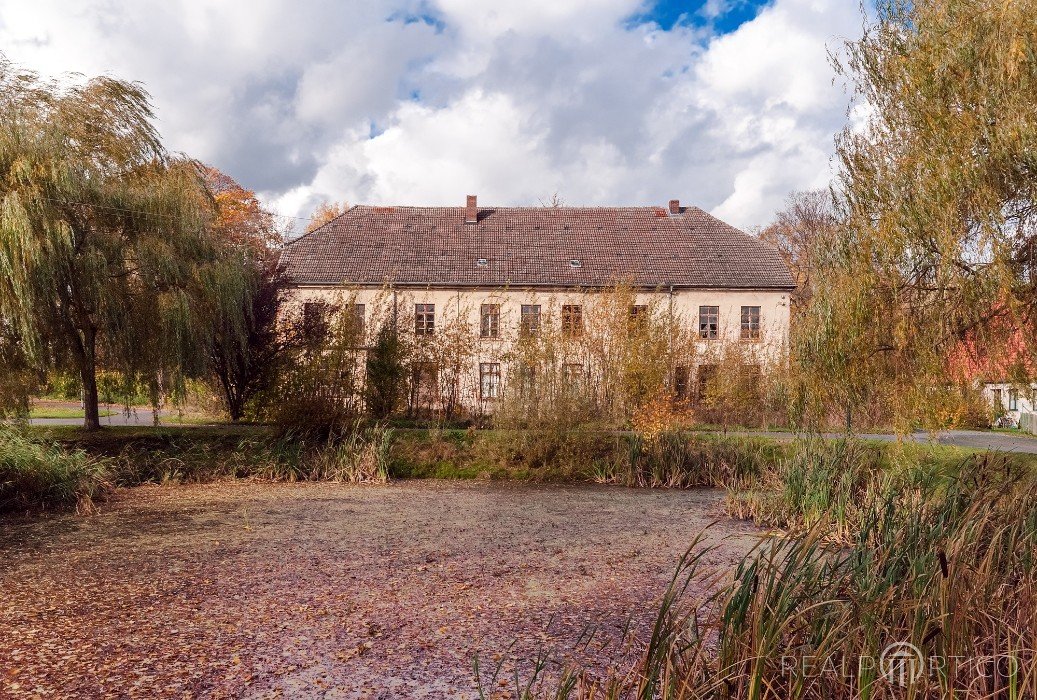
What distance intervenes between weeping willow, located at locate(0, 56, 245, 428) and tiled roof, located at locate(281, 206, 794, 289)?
14.8 m

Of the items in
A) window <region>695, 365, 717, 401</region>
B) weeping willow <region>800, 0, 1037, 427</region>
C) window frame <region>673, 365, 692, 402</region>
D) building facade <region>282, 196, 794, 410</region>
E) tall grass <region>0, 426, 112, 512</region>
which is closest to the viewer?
weeping willow <region>800, 0, 1037, 427</region>

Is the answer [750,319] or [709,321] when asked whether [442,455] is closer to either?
[709,321]

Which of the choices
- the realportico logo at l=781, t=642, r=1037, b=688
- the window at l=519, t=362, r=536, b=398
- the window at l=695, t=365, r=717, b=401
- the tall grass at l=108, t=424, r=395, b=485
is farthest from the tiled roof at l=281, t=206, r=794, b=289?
the realportico logo at l=781, t=642, r=1037, b=688

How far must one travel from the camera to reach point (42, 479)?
10391mm

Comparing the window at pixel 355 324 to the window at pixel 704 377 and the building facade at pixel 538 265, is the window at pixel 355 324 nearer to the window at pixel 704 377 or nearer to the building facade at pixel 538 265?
the window at pixel 704 377

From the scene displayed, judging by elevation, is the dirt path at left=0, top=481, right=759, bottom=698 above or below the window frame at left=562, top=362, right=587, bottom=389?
below

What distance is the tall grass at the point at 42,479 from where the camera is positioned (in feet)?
33.4

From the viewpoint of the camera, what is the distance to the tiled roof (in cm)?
2980

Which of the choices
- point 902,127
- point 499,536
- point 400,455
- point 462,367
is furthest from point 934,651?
point 462,367

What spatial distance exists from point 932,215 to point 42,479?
34.7 feet

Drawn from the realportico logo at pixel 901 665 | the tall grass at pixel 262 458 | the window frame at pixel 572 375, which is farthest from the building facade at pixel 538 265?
the realportico logo at pixel 901 665

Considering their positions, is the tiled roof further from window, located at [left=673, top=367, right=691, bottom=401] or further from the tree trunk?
the tree trunk

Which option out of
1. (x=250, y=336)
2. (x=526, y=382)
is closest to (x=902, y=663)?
(x=526, y=382)

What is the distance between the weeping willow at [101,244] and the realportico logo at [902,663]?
11.4 metres
